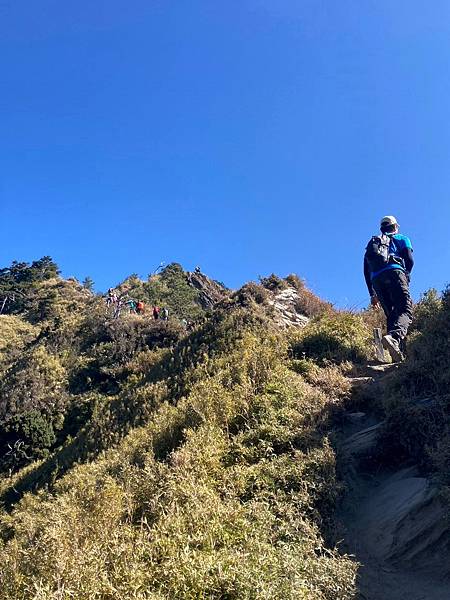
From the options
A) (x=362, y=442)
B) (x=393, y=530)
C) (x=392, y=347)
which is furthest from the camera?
(x=392, y=347)

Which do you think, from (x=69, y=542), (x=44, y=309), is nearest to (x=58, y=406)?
(x=69, y=542)

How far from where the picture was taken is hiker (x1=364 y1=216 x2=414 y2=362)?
810 cm

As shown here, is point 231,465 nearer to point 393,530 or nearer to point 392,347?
point 393,530

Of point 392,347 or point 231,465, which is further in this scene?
point 392,347

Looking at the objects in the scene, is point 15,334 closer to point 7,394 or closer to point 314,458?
point 7,394

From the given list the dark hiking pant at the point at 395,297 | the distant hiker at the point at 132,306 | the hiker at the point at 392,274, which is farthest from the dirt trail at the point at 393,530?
the distant hiker at the point at 132,306

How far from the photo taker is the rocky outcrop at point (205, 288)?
33.1 metres

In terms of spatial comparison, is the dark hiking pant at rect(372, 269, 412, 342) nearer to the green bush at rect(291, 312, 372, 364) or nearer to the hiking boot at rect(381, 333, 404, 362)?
the hiking boot at rect(381, 333, 404, 362)

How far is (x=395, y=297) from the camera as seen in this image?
8.23 meters

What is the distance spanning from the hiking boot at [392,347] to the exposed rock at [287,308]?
171 inches

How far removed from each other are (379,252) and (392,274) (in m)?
0.47

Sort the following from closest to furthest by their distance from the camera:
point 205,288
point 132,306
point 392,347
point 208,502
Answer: point 208,502 < point 392,347 < point 132,306 < point 205,288

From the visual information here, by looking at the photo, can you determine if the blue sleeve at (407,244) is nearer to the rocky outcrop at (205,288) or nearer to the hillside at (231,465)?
the hillside at (231,465)

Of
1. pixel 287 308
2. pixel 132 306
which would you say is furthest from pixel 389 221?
pixel 132 306
